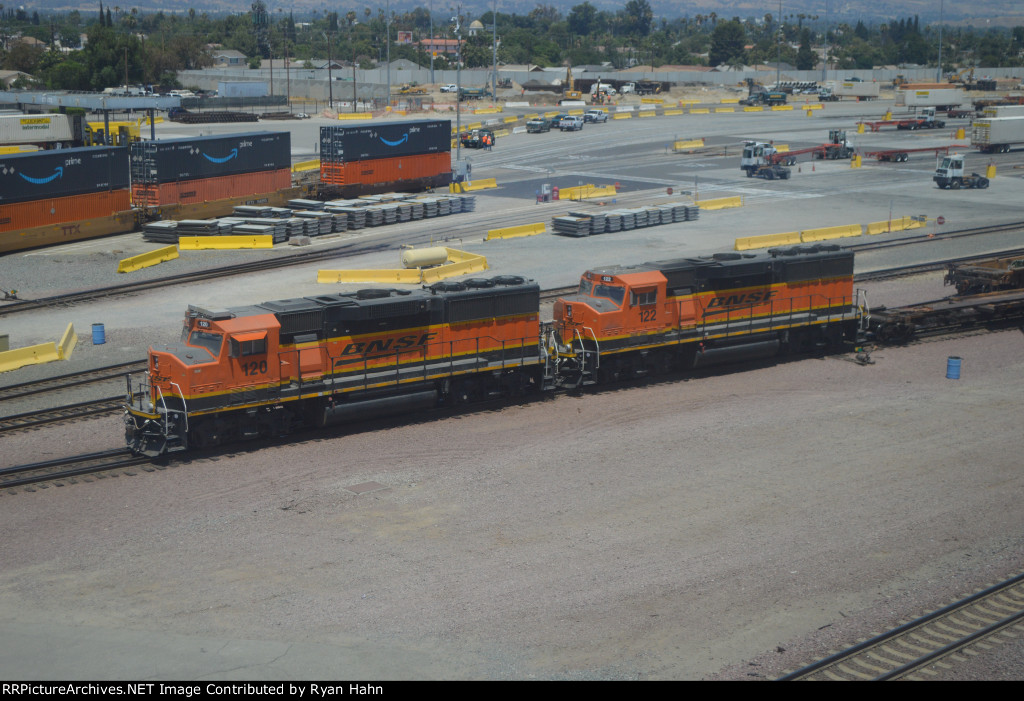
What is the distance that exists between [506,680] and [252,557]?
6.45 metres

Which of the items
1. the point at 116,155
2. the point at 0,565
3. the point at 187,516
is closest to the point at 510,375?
the point at 187,516

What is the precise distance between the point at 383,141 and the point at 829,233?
87.8 ft

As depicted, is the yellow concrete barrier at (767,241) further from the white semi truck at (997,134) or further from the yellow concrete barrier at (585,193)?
the white semi truck at (997,134)

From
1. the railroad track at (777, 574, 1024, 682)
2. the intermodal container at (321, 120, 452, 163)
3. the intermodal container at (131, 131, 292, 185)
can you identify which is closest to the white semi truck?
the intermodal container at (321, 120, 452, 163)

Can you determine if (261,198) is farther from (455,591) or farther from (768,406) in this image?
(455,591)

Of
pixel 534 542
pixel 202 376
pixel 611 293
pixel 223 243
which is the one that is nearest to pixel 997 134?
pixel 223 243

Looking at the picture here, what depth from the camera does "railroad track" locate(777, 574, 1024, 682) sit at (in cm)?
1510

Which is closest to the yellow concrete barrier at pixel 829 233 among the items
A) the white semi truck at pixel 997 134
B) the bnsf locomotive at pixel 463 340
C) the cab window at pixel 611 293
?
the bnsf locomotive at pixel 463 340

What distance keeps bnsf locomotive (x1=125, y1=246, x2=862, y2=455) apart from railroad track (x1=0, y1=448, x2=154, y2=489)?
0.45 m

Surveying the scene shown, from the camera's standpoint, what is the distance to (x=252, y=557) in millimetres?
19109

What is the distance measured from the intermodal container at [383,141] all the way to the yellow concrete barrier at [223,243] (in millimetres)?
12176

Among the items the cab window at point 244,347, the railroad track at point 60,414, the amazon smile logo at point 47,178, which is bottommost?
the railroad track at point 60,414

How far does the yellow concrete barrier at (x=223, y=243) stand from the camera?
51.2m
